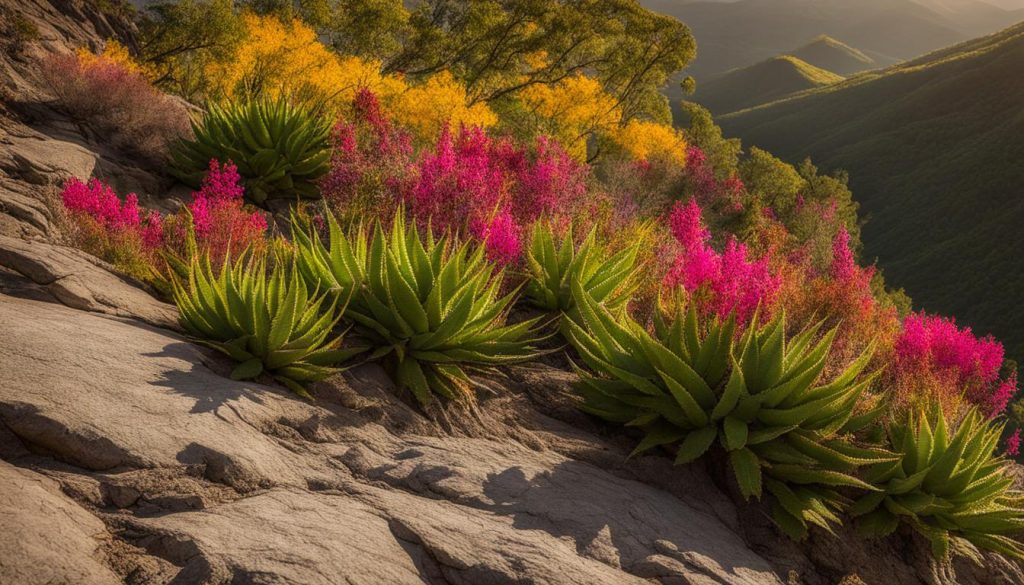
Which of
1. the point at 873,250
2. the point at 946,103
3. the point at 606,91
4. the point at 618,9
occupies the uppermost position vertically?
the point at 946,103

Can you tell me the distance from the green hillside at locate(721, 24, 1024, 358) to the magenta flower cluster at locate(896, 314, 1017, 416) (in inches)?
1935

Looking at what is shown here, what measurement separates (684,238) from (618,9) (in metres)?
36.5

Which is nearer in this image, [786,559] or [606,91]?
[786,559]

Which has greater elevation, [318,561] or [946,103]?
[946,103]

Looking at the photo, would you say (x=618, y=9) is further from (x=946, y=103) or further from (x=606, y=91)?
(x=946, y=103)

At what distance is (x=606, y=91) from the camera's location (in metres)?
45.3

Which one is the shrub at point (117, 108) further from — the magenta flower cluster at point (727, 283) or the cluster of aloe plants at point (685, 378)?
the magenta flower cluster at point (727, 283)

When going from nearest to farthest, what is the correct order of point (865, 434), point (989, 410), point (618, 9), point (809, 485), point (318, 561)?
point (318, 561) < point (809, 485) < point (865, 434) < point (989, 410) < point (618, 9)

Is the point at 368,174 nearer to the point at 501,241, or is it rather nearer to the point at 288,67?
the point at 501,241

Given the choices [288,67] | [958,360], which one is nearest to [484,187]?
[958,360]

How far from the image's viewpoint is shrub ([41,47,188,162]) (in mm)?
10680

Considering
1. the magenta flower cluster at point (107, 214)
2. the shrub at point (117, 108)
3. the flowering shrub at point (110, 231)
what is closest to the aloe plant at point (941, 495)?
the flowering shrub at point (110, 231)

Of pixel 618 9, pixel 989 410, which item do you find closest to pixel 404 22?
pixel 618 9

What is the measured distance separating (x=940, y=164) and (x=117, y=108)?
101 meters
